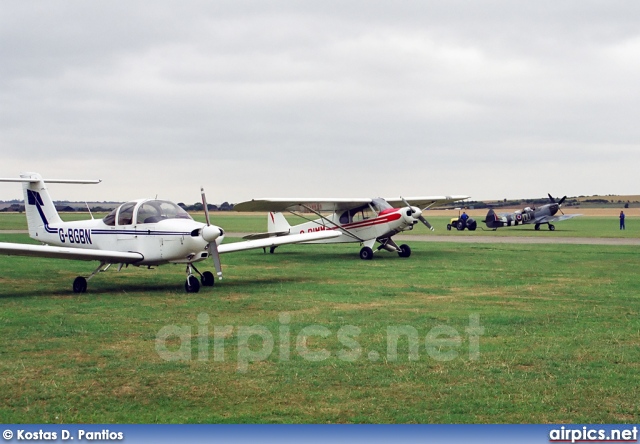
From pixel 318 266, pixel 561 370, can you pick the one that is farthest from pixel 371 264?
pixel 561 370

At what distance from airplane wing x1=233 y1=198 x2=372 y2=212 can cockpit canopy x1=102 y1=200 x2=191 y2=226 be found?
685 cm

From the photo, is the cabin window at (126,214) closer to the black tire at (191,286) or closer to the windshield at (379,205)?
the black tire at (191,286)

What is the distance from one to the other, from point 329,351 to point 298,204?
A: 645 inches

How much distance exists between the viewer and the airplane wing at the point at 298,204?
76.1 ft

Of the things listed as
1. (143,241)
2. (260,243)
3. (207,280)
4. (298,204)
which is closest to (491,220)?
(298,204)

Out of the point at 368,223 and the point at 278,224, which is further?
the point at 278,224

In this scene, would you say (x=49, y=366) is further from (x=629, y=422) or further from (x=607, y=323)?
(x=607, y=323)

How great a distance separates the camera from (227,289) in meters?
15.0

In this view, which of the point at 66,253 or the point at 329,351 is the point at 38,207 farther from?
the point at 329,351

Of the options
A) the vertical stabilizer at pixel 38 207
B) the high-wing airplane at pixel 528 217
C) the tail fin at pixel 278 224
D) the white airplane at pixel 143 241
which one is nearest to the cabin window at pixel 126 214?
the white airplane at pixel 143 241

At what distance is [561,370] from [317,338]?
121 inches

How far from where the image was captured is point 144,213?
1510 centimetres

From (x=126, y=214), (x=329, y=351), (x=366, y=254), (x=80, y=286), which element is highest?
(x=126, y=214)

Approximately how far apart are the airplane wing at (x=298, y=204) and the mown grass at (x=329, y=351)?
253 inches
